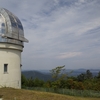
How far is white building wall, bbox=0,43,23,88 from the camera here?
21.1 meters

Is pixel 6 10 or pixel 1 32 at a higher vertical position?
pixel 6 10

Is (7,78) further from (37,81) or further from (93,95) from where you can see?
(37,81)

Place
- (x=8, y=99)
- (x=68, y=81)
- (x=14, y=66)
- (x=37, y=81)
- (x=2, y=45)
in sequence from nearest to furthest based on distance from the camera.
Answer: (x=8, y=99), (x=2, y=45), (x=14, y=66), (x=68, y=81), (x=37, y=81)

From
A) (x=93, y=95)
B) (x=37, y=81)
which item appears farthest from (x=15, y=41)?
(x=37, y=81)

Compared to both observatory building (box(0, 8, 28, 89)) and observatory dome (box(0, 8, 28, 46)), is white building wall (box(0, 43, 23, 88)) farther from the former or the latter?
observatory dome (box(0, 8, 28, 46))

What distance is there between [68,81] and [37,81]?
1314cm

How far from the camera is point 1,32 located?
21.1 m

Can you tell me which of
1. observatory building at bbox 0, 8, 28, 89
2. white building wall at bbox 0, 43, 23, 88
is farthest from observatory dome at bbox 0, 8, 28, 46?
white building wall at bbox 0, 43, 23, 88

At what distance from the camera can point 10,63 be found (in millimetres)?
21875

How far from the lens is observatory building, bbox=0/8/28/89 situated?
2114cm

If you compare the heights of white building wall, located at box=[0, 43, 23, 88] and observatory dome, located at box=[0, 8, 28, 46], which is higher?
observatory dome, located at box=[0, 8, 28, 46]

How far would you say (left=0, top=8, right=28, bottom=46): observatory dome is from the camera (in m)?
21.2

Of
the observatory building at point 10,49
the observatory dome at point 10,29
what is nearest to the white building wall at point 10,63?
the observatory building at point 10,49

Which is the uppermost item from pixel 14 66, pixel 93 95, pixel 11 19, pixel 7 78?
pixel 11 19
